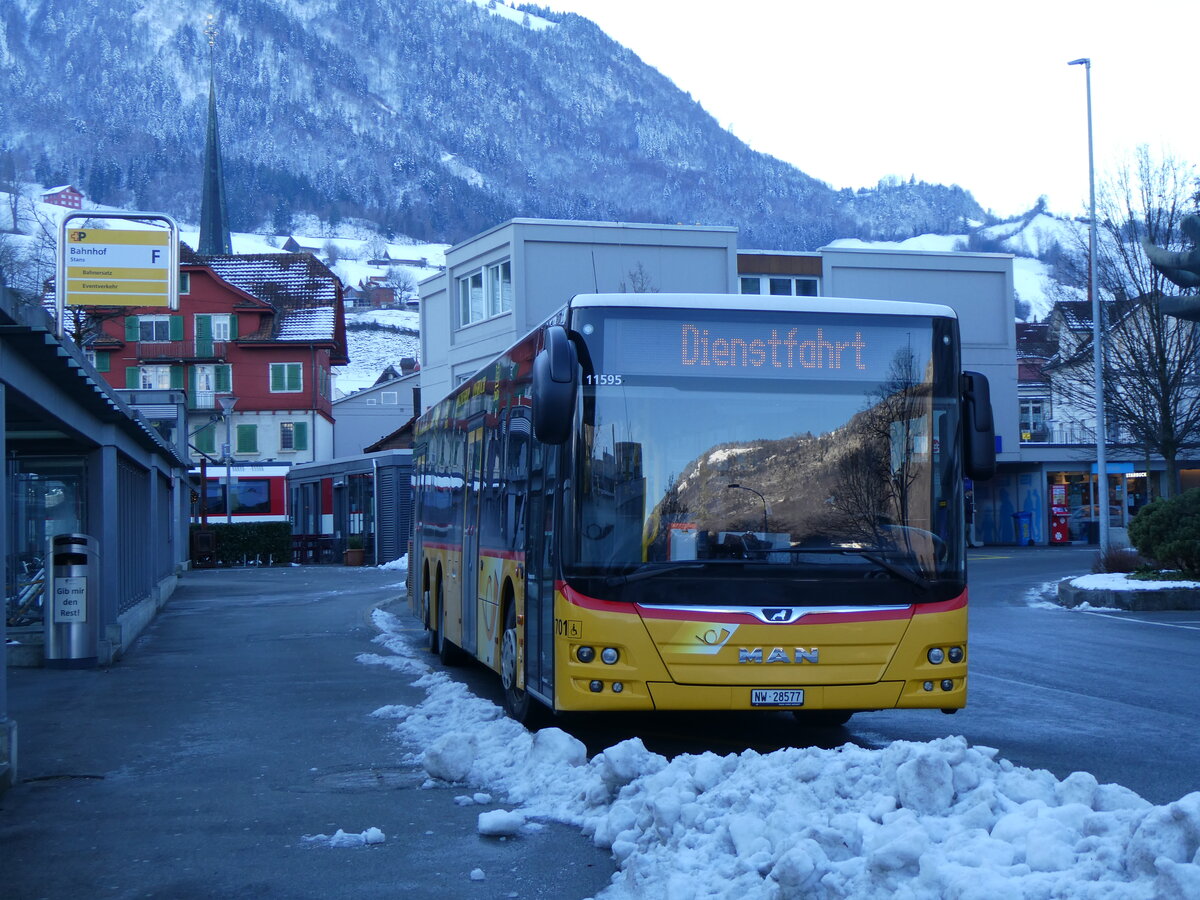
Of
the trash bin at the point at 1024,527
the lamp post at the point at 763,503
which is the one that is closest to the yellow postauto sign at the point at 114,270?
the lamp post at the point at 763,503

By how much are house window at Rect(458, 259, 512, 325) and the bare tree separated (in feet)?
74.2

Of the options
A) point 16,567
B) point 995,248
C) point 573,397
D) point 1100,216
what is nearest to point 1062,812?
point 573,397

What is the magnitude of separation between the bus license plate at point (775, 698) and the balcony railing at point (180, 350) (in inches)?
2668

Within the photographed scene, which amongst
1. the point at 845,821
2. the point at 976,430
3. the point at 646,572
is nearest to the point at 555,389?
the point at 646,572

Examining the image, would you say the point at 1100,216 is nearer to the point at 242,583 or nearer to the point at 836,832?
the point at 242,583

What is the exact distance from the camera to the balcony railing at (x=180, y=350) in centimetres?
7388

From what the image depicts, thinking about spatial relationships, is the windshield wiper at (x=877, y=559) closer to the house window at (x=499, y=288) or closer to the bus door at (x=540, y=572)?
the bus door at (x=540, y=572)

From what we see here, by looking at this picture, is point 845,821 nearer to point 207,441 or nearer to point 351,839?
point 351,839

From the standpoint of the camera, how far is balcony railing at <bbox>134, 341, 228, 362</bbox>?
2908 inches

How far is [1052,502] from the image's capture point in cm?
5522

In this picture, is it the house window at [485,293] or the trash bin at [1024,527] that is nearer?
the house window at [485,293]

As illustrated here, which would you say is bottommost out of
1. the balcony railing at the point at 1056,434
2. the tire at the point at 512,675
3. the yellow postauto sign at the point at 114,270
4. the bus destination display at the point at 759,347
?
the tire at the point at 512,675


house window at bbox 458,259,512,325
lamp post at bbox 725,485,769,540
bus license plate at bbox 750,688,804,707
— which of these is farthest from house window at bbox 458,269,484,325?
bus license plate at bbox 750,688,804,707

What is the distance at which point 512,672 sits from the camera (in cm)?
1088
